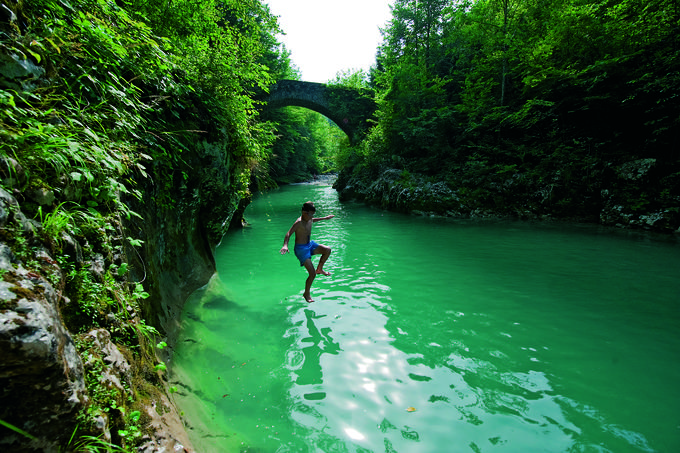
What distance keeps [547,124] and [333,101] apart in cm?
1521

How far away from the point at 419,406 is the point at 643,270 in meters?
6.77

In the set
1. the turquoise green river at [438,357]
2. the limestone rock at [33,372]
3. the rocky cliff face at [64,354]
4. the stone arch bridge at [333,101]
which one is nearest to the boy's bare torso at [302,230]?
the turquoise green river at [438,357]

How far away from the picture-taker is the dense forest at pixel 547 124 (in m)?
10.4

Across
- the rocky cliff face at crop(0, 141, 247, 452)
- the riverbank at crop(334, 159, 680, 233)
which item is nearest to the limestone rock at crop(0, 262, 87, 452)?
the rocky cliff face at crop(0, 141, 247, 452)

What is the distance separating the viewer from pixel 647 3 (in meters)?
10.4

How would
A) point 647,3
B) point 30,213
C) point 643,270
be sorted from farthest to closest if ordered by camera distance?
point 647,3 → point 643,270 → point 30,213

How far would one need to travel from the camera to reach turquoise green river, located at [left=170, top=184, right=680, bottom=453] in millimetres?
2545

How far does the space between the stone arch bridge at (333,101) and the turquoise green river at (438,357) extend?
19.2m

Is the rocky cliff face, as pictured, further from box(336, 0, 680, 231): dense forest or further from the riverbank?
box(336, 0, 680, 231): dense forest

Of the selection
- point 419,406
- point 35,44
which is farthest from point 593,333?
point 35,44

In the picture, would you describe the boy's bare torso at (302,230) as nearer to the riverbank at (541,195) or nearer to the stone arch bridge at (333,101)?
the riverbank at (541,195)

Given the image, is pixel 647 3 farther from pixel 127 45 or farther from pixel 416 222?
pixel 127 45

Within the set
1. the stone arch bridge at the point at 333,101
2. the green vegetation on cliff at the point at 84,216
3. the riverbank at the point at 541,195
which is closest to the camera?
the green vegetation on cliff at the point at 84,216

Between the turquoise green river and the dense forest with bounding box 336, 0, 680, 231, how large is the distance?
512 cm
